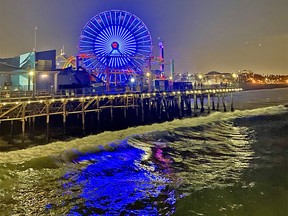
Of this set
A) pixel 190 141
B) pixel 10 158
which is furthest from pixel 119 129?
pixel 10 158

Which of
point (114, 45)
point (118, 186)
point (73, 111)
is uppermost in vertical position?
point (114, 45)

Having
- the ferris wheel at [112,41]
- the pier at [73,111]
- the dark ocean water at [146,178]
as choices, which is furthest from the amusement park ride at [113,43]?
the dark ocean water at [146,178]

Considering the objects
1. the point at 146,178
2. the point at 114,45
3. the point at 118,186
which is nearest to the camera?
the point at 118,186

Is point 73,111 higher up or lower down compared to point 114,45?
lower down

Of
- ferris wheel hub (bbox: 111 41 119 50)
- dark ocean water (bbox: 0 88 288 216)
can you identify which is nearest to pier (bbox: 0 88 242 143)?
dark ocean water (bbox: 0 88 288 216)

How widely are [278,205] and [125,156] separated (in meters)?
10.0

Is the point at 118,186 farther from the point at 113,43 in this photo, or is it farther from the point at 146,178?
the point at 113,43

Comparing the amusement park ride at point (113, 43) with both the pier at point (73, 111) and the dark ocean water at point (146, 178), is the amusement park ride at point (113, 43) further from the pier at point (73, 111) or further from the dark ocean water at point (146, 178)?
the dark ocean water at point (146, 178)

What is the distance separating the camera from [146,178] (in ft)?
44.7

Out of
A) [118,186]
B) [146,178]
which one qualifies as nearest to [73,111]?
[146,178]

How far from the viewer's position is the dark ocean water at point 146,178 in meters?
10.2

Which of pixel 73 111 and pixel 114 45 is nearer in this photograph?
pixel 73 111

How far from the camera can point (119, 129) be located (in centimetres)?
2894

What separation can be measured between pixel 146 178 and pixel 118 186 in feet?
5.52
